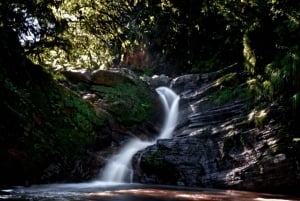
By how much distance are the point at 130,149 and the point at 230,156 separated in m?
3.22

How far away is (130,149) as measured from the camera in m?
11.5

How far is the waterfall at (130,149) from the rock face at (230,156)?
0.33 metres

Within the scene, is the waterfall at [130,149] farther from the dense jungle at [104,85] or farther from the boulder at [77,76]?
the boulder at [77,76]

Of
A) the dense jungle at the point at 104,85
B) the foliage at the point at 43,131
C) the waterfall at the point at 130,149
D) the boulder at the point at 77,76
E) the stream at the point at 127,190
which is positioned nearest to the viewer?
the dense jungle at the point at 104,85

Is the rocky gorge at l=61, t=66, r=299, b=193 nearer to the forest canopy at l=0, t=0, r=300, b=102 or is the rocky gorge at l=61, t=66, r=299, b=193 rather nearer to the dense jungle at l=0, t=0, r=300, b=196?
the dense jungle at l=0, t=0, r=300, b=196

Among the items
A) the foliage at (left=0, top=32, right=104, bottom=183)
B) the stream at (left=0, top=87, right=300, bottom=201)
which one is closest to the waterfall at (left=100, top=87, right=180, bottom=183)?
the stream at (left=0, top=87, right=300, bottom=201)

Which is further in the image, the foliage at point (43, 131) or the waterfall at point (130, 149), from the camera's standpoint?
the waterfall at point (130, 149)

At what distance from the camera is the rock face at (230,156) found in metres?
8.69

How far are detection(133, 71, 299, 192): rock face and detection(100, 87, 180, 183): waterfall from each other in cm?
33

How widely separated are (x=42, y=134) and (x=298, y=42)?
778 centimetres

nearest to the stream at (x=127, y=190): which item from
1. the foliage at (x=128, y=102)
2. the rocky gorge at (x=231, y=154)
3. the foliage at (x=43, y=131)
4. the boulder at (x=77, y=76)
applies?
the rocky gorge at (x=231, y=154)

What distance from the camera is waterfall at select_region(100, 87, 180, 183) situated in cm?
999

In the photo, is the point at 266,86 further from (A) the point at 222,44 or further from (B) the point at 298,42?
(A) the point at 222,44

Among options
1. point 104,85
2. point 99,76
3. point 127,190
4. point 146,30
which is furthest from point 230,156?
point 99,76
